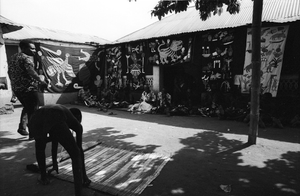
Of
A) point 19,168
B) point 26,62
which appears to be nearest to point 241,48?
point 26,62

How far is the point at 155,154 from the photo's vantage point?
405 cm

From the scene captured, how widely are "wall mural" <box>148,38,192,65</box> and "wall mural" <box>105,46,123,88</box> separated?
2.50 metres

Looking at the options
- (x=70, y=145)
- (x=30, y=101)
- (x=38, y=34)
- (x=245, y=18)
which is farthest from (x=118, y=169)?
(x=38, y=34)

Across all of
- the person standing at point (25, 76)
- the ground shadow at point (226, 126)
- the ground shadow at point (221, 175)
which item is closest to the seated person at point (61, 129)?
the ground shadow at point (221, 175)

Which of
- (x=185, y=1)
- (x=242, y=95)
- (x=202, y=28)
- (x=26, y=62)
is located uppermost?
(x=202, y=28)

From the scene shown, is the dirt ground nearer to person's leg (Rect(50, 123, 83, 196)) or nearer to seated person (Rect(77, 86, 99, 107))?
person's leg (Rect(50, 123, 83, 196))

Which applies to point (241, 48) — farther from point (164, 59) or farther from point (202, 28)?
point (164, 59)

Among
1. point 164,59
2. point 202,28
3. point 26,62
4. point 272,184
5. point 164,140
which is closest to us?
point 272,184

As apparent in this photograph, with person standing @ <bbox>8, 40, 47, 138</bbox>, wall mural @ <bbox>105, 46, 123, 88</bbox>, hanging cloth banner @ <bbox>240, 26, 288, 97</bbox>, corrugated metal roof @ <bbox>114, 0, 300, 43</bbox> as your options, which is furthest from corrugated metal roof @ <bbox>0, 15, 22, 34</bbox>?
hanging cloth banner @ <bbox>240, 26, 288, 97</bbox>

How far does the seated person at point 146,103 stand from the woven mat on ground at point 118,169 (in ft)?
16.2

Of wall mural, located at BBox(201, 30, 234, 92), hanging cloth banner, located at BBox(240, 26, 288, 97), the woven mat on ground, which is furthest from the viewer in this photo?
wall mural, located at BBox(201, 30, 234, 92)

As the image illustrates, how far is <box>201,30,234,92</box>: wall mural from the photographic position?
8.22m

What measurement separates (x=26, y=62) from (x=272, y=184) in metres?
5.34

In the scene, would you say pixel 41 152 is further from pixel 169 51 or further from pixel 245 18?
pixel 245 18
